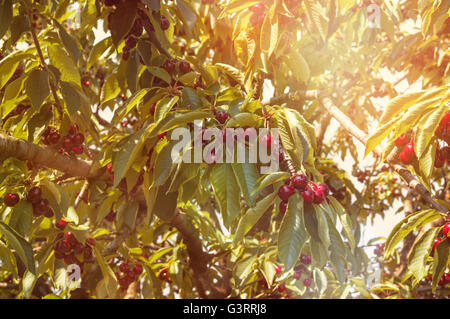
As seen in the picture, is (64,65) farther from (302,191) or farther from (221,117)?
(302,191)

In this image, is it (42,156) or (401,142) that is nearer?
(401,142)

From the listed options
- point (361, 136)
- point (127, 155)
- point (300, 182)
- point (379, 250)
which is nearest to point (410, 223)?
point (361, 136)

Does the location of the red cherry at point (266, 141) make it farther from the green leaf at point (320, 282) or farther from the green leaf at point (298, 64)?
the green leaf at point (320, 282)

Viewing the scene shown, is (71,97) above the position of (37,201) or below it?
above

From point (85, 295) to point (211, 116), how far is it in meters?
2.23

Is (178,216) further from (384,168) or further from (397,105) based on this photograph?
(384,168)

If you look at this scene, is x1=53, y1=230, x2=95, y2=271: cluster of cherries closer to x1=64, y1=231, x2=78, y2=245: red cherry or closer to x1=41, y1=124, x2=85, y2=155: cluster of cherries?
x1=64, y1=231, x2=78, y2=245: red cherry

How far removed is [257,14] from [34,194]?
1.16 metres

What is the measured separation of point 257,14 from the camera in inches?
62.2

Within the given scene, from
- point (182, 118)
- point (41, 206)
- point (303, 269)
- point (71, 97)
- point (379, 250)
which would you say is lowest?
point (379, 250)

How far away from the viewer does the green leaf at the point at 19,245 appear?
132 cm

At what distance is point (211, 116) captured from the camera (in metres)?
1.36
